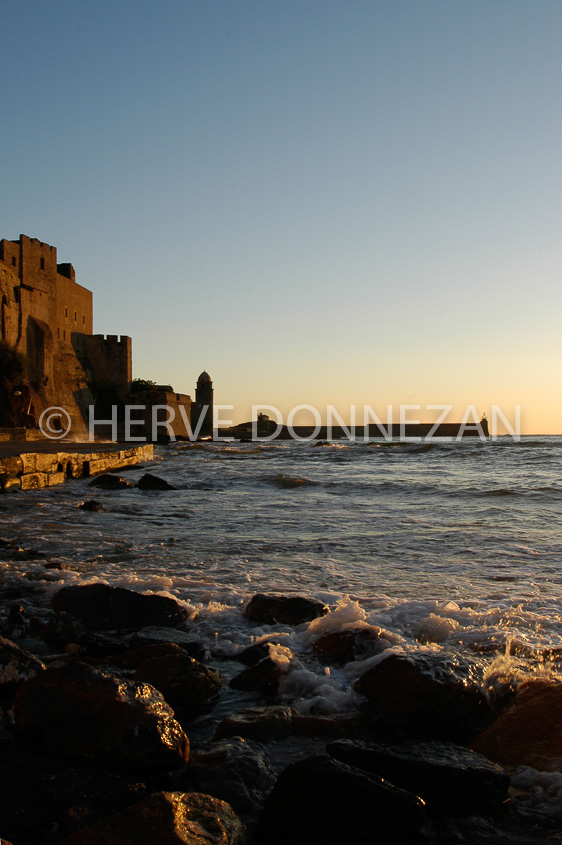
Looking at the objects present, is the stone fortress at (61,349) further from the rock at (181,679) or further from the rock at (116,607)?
the rock at (181,679)

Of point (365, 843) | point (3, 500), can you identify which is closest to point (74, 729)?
point (365, 843)

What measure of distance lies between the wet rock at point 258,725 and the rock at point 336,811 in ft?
1.65

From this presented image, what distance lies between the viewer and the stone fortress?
1293 inches

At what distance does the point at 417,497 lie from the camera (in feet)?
36.9

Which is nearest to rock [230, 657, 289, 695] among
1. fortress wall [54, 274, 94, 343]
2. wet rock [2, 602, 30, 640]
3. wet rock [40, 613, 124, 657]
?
wet rock [40, 613, 124, 657]

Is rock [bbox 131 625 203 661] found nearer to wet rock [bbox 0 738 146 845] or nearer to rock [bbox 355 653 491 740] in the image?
rock [bbox 355 653 491 740]

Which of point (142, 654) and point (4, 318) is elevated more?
point (4, 318)

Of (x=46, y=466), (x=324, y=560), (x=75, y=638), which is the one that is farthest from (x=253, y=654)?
(x=46, y=466)

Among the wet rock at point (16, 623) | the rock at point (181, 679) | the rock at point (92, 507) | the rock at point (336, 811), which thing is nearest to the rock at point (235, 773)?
the rock at point (336, 811)

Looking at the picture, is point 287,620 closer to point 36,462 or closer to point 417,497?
point 417,497

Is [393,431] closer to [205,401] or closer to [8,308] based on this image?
[205,401]

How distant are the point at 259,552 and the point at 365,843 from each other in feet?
14.1

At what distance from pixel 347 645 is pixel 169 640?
0.98 meters

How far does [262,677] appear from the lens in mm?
3047
